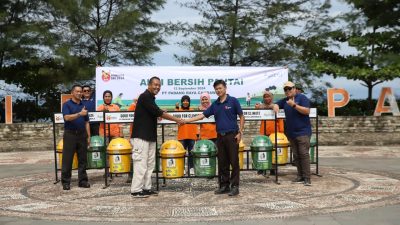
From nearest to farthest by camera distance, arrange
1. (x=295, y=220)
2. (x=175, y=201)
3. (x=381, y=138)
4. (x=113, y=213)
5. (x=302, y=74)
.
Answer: (x=295, y=220) → (x=113, y=213) → (x=175, y=201) → (x=381, y=138) → (x=302, y=74)

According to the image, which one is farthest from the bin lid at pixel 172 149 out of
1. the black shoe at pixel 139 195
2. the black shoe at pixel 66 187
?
the black shoe at pixel 66 187

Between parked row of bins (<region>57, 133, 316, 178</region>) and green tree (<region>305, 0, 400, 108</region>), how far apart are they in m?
12.8

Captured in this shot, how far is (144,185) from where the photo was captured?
26.5ft

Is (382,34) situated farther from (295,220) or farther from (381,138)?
(295,220)

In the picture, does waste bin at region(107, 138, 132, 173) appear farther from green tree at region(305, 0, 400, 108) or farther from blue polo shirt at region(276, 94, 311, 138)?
green tree at region(305, 0, 400, 108)

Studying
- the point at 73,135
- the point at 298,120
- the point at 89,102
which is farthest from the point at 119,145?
the point at 298,120

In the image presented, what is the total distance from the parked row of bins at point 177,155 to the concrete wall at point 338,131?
9279 mm

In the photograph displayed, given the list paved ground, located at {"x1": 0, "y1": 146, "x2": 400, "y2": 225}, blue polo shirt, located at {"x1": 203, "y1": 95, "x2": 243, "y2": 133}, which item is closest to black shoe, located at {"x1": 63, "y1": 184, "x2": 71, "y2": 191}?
paved ground, located at {"x1": 0, "y1": 146, "x2": 400, "y2": 225}

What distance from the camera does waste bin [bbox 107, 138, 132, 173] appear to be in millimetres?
8570

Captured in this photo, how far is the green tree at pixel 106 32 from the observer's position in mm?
21484

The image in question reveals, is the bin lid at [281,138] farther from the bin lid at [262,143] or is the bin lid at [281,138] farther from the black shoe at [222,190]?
the black shoe at [222,190]

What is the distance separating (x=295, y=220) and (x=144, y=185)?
2.77m

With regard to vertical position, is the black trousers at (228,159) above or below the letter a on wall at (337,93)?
below

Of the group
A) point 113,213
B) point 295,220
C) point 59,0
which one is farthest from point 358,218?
point 59,0
